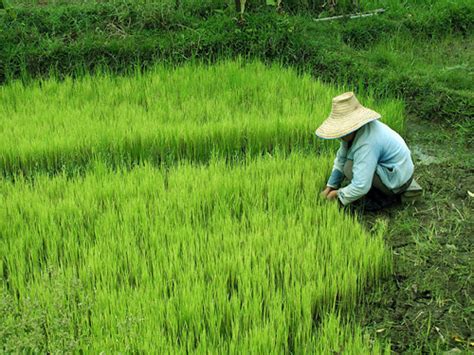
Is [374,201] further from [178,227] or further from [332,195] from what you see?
[178,227]

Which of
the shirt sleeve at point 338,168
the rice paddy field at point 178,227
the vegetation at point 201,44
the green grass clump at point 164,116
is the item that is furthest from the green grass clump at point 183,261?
the vegetation at point 201,44

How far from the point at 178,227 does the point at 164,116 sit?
68.5 inches

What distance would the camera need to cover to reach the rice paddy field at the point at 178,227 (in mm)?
2455

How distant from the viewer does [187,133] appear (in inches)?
168

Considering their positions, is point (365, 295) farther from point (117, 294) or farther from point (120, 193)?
point (120, 193)

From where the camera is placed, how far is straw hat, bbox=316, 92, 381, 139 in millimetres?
3186

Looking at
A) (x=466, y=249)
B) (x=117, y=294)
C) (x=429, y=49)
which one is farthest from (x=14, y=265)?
(x=429, y=49)

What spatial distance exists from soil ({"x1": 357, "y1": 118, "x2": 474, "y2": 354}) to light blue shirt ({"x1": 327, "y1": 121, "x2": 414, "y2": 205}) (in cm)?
26

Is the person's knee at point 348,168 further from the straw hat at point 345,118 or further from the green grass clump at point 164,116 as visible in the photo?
the green grass clump at point 164,116

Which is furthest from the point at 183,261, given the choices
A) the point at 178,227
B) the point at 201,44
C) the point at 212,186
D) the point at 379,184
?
the point at 201,44

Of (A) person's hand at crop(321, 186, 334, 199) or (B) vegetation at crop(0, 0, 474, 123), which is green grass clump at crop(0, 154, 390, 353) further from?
(B) vegetation at crop(0, 0, 474, 123)

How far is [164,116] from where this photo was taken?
15.4ft

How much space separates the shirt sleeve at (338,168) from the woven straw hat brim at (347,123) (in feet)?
0.66

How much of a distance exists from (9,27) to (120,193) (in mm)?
3212
